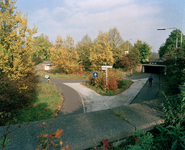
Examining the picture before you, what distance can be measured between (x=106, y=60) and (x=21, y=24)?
17.8 m

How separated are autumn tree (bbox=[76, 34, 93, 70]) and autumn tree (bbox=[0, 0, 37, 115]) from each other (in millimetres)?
24457

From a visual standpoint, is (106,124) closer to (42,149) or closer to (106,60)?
(42,149)

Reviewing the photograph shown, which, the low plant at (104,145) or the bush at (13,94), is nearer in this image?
the low plant at (104,145)

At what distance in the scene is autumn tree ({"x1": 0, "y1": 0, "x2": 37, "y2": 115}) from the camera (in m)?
6.44

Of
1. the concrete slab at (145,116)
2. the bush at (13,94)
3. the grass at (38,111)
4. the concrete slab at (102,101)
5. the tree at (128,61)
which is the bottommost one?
the concrete slab at (102,101)

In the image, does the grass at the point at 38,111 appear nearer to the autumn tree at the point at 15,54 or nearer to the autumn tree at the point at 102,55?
the autumn tree at the point at 15,54

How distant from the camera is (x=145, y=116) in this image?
6.93ft

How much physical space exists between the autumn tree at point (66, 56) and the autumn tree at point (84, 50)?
192 inches

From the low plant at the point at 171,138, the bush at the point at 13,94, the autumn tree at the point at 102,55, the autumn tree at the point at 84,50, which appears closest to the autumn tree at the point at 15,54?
the bush at the point at 13,94

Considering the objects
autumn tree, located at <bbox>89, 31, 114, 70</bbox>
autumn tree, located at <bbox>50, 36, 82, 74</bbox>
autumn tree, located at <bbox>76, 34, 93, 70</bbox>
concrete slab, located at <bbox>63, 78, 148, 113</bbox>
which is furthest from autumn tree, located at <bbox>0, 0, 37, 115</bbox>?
autumn tree, located at <bbox>76, 34, 93, 70</bbox>

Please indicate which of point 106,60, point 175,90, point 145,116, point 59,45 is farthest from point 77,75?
point 145,116

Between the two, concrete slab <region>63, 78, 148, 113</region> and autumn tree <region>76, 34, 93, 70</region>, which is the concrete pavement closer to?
concrete slab <region>63, 78, 148, 113</region>

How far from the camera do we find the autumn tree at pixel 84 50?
3487cm

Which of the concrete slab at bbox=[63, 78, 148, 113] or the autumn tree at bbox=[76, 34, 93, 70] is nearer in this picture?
the concrete slab at bbox=[63, 78, 148, 113]
